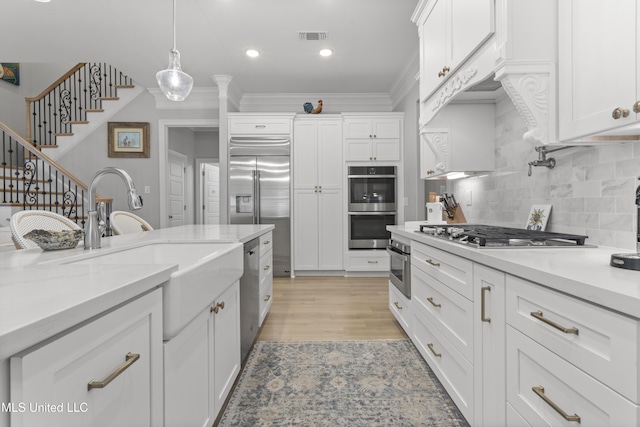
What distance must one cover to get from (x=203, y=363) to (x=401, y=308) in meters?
1.76

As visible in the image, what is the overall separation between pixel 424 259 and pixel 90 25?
13.0 feet

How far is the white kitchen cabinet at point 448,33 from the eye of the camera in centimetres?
161

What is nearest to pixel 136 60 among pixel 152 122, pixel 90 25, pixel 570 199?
pixel 90 25

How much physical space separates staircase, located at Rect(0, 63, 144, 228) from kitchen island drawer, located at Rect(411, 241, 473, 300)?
436cm

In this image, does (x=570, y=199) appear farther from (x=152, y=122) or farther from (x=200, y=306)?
(x=152, y=122)

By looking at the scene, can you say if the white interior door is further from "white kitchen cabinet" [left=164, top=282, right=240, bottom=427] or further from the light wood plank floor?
"white kitchen cabinet" [left=164, top=282, right=240, bottom=427]

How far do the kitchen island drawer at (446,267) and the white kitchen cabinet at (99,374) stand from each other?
120cm

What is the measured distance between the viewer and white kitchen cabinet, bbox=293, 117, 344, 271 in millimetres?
4953

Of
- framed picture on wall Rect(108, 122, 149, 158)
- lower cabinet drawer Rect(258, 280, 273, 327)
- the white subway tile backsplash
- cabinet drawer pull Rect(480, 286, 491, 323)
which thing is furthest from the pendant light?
framed picture on wall Rect(108, 122, 149, 158)

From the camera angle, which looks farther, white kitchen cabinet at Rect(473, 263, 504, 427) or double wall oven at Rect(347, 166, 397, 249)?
double wall oven at Rect(347, 166, 397, 249)

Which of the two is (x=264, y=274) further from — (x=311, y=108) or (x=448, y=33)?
(x=311, y=108)

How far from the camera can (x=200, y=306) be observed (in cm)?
113

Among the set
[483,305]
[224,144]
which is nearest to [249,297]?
[483,305]

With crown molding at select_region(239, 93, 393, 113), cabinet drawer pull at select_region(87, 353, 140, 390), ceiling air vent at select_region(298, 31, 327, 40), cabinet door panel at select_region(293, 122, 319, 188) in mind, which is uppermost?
ceiling air vent at select_region(298, 31, 327, 40)
